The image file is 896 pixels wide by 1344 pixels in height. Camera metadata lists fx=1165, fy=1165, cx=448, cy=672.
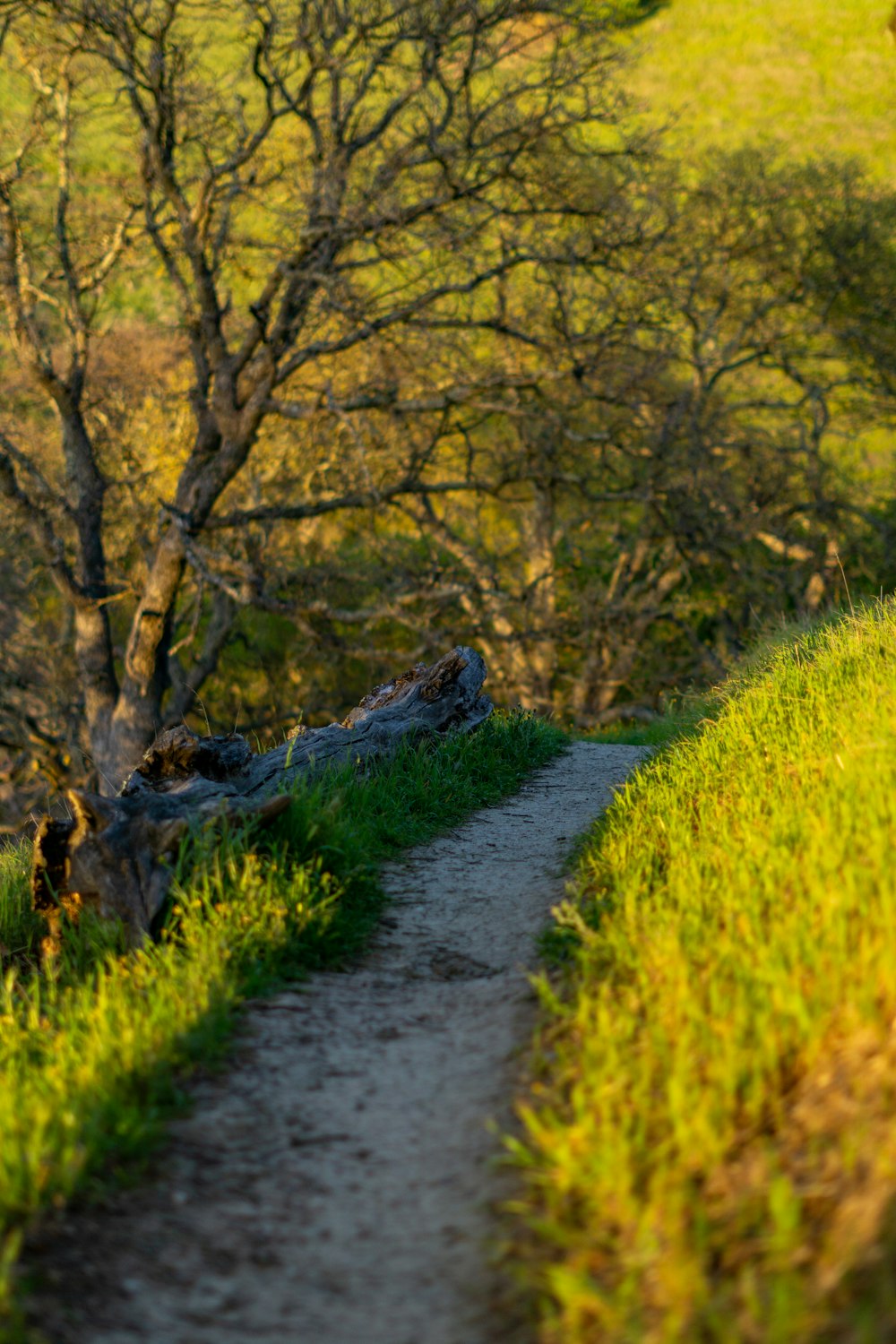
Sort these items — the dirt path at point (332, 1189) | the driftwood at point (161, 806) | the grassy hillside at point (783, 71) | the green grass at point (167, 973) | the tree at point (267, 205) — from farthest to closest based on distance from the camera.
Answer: the grassy hillside at point (783, 71) < the tree at point (267, 205) < the driftwood at point (161, 806) < the green grass at point (167, 973) < the dirt path at point (332, 1189)

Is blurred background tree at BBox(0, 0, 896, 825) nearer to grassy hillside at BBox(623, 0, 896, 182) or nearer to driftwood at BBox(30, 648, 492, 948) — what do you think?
driftwood at BBox(30, 648, 492, 948)

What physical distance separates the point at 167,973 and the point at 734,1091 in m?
2.29

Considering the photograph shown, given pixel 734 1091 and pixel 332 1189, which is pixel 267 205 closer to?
pixel 332 1189

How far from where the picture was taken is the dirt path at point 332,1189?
8.53 feet

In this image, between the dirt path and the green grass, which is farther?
the green grass

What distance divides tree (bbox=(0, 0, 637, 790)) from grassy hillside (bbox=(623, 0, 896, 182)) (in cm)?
2088

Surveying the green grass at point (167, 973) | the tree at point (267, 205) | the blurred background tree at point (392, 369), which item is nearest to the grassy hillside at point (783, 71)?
the blurred background tree at point (392, 369)

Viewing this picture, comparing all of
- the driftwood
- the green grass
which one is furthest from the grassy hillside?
the green grass

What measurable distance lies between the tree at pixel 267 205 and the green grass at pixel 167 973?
22.0ft

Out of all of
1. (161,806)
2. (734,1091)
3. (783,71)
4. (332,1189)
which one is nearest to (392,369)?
(161,806)

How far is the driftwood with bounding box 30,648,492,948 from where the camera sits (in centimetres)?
507

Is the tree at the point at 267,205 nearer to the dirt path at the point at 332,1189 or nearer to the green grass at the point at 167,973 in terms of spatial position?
the green grass at the point at 167,973

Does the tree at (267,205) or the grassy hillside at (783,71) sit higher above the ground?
the grassy hillside at (783,71)

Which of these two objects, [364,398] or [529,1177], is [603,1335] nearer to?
[529,1177]
